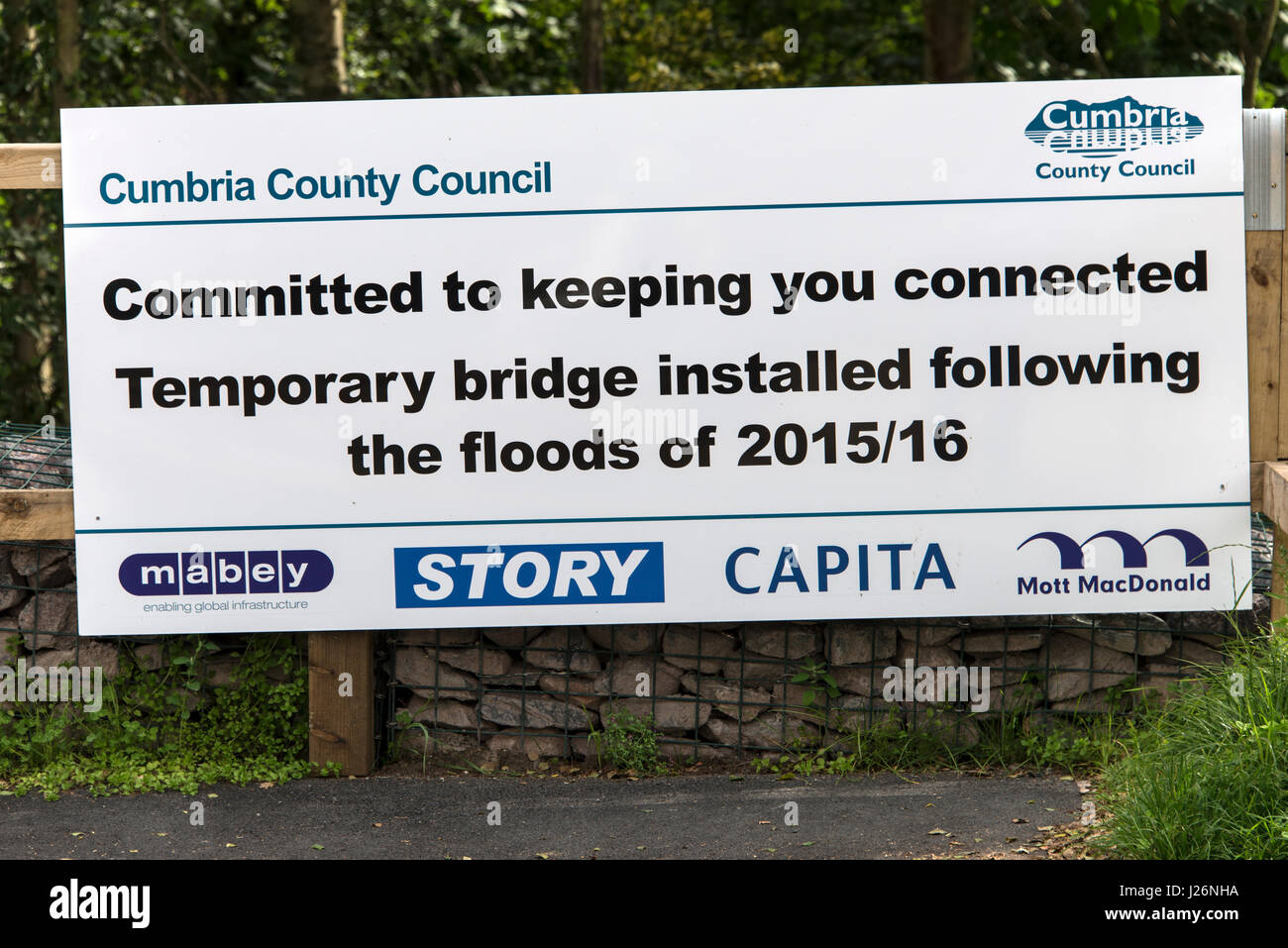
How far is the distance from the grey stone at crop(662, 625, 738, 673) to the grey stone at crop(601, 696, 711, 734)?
0.48 ft

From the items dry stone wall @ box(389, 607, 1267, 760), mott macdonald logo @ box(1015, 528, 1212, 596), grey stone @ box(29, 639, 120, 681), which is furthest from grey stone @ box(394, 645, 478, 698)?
mott macdonald logo @ box(1015, 528, 1212, 596)

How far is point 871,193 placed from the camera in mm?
4355

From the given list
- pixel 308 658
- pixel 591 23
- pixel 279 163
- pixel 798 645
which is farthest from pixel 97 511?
pixel 591 23

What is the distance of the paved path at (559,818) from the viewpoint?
12.8 ft

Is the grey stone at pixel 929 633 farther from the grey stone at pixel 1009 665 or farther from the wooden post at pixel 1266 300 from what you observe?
the wooden post at pixel 1266 300

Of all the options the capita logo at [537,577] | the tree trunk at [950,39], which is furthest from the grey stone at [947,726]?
the tree trunk at [950,39]

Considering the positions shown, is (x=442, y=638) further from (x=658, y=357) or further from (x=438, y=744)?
(x=658, y=357)

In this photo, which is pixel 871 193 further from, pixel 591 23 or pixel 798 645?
pixel 591 23

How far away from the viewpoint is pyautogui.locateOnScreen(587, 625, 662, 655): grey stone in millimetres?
4656

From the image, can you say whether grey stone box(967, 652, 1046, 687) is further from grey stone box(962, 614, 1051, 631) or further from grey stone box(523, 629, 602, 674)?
grey stone box(523, 629, 602, 674)

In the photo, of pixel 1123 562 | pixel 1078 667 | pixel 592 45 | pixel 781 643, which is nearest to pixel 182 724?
pixel 781 643

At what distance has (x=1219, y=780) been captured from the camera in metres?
3.26

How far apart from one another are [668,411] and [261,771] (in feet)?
6.59

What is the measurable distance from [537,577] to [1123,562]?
2115 mm
